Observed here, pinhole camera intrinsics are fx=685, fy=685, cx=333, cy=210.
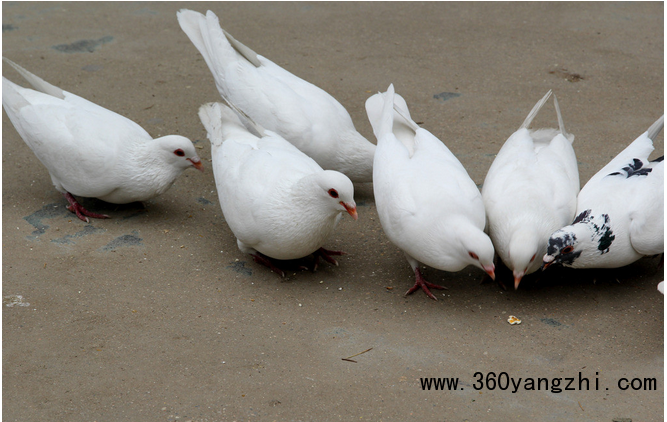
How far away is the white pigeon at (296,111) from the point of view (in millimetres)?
4449

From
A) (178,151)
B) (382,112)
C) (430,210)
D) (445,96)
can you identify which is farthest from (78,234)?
(445,96)

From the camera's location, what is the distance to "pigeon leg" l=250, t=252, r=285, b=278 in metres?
3.94

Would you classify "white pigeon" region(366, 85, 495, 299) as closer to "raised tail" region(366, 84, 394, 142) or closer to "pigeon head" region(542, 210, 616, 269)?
"raised tail" region(366, 84, 394, 142)

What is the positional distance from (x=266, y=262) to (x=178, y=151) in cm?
93

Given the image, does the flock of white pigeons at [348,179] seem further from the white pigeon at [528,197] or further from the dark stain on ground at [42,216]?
the dark stain on ground at [42,216]

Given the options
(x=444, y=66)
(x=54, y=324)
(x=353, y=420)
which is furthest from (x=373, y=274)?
(x=444, y=66)

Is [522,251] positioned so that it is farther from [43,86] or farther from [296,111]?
[43,86]

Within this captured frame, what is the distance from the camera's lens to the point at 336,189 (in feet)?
11.5

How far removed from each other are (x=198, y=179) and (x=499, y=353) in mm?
2596

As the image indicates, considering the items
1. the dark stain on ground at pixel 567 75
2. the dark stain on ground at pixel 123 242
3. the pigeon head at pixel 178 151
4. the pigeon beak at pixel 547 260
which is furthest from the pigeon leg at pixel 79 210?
the dark stain on ground at pixel 567 75

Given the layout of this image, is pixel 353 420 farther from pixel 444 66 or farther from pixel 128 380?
pixel 444 66

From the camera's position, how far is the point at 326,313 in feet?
11.8

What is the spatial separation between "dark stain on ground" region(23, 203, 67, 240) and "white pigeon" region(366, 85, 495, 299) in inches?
83.3

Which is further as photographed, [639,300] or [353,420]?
[639,300]
